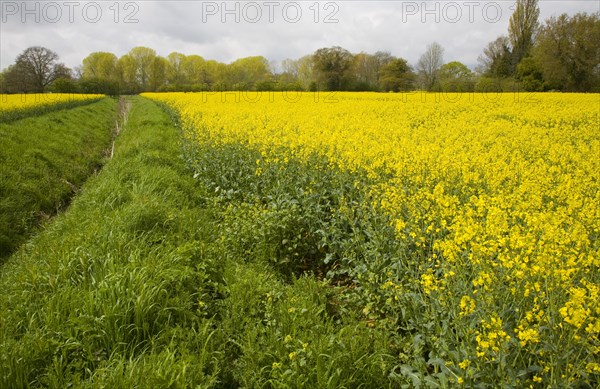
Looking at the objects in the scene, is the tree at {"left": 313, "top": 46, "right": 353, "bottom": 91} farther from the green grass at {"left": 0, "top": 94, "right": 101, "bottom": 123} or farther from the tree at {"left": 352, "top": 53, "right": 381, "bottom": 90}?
the green grass at {"left": 0, "top": 94, "right": 101, "bottom": 123}

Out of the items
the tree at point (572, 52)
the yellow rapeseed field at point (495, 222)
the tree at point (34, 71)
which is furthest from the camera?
the tree at point (34, 71)

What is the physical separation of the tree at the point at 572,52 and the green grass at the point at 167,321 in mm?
34103

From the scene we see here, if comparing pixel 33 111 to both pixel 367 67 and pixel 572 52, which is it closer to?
pixel 572 52

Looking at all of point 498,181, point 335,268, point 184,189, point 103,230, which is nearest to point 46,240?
point 103,230

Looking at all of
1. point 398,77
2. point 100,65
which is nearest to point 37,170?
point 398,77

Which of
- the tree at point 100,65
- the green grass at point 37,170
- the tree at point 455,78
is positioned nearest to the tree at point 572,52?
the tree at point 455,78

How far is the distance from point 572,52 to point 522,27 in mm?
15720

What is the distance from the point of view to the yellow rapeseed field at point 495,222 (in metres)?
2.02

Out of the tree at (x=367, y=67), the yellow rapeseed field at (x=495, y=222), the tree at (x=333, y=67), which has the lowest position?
the yellow rapeseed field at (x=495, y=222)

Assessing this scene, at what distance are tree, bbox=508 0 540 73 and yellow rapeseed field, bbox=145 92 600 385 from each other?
3595 centimetres

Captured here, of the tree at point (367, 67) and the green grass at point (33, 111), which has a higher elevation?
the tree at point (367, 67)

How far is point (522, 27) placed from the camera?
135 ft

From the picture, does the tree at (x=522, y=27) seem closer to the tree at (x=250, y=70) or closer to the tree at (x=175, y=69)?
the tree at (x=250, y=70)

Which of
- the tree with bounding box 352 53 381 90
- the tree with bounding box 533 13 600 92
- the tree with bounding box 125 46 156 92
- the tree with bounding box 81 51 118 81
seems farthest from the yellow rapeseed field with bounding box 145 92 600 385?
the tree with bounding box 81 51 118 81
